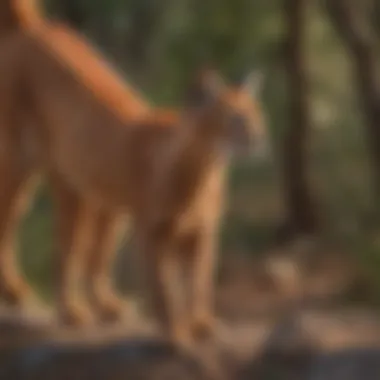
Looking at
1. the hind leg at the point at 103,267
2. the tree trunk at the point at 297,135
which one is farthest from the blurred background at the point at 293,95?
the hind leg at the point at 103,267

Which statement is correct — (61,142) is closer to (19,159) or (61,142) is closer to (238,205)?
(19,159)

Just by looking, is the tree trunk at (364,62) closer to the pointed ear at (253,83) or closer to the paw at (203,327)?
the pointed ear at (253,83)

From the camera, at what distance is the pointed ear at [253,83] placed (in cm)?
91

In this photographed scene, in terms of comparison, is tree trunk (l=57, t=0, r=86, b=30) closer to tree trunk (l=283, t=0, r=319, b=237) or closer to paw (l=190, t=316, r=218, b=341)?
tree trunk (l=283, t=0, r=319, b=237)

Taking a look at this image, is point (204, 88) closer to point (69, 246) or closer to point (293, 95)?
point (293, 95)

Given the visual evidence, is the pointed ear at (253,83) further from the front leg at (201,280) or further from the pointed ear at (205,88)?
the front leg at (201,280)

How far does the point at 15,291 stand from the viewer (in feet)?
3.22

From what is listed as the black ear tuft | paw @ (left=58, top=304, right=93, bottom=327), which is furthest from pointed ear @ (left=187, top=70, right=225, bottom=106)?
paw @ (left=58, top=304, right=93, bottom=327)

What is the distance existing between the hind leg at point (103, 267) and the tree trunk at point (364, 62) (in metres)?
0.25

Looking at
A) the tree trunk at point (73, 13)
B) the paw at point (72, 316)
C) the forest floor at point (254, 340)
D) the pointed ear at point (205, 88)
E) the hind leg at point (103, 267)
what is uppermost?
the tree trunk at point (73, 13)

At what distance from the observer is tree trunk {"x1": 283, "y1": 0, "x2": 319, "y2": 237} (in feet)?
3.06

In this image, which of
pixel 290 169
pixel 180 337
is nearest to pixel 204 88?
pixel 290 169

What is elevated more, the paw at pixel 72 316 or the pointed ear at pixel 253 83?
the pointed ear at pixel 253 83

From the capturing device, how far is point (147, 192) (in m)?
0.92
